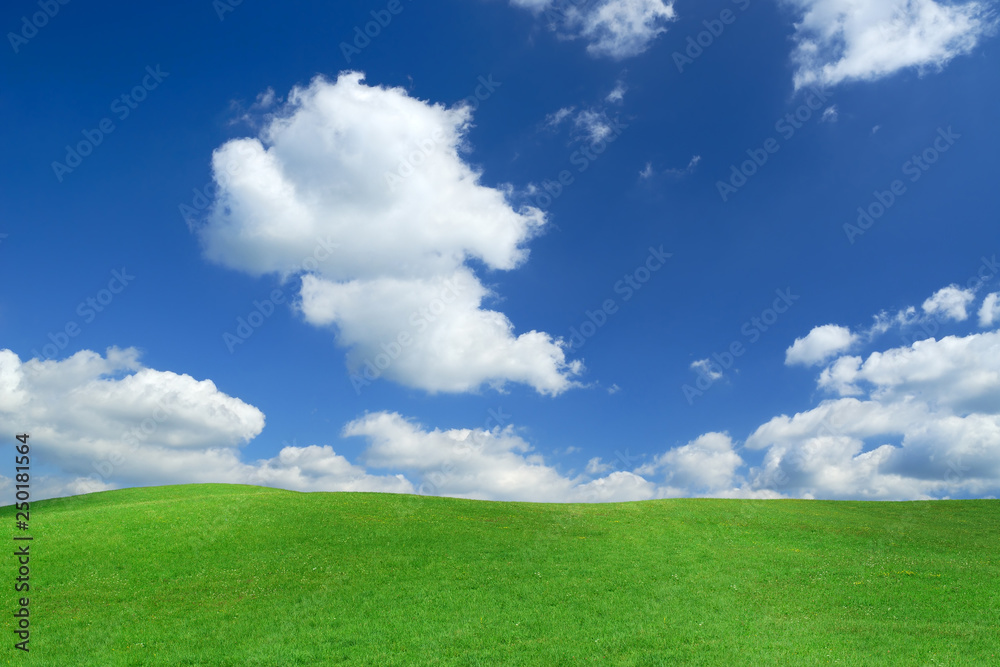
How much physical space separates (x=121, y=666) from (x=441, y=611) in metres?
14.4

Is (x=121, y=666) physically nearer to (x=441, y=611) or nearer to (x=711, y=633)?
Answer: (x=441, y=611)

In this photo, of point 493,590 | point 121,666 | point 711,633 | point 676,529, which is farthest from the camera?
point 676,529

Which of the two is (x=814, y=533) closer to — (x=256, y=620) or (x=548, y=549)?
(x=548, y=549)

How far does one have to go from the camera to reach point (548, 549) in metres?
43.9

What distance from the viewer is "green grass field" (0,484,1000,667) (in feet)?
83.9

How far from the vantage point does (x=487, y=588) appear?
34.3 meters

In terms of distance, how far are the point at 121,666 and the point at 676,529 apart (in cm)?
4267

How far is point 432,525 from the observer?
164 ft

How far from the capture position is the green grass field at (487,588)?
25.6 metres

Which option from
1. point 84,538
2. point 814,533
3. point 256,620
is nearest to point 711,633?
point 256,620

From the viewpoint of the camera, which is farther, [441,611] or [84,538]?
[84,538]

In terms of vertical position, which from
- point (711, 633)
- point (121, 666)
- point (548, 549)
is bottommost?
point (121, 666)

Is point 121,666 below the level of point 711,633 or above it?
below

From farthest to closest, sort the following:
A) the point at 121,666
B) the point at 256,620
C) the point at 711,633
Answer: the point at 256,620 < the point at 711,633 < the point at 121,666
